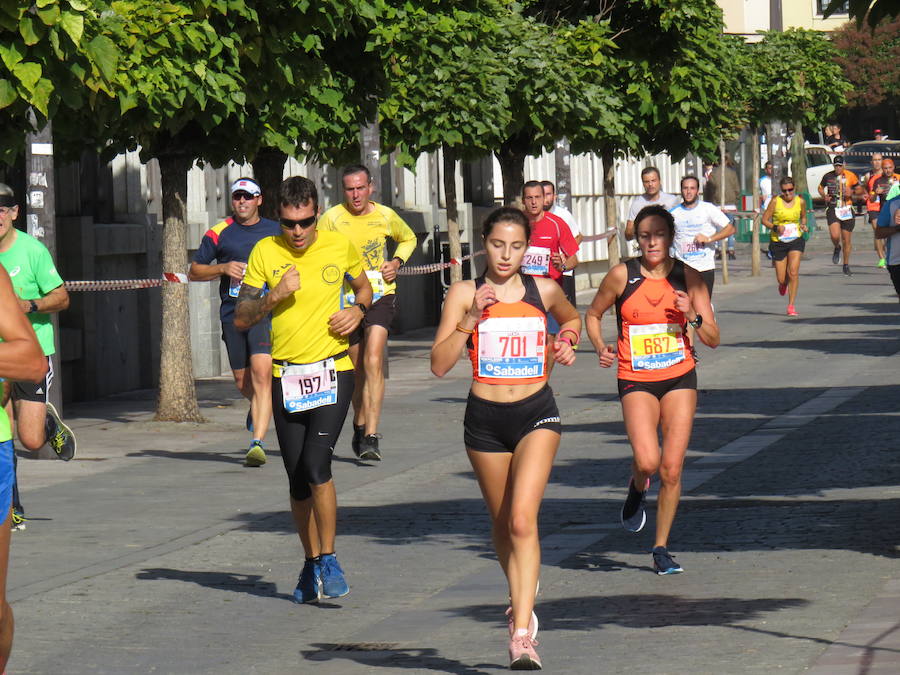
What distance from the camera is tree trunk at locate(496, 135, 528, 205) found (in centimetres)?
2339

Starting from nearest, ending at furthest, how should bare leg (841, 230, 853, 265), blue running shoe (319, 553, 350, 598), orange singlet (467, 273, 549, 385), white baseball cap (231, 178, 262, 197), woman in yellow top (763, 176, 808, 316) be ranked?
orange singlet (467, 273, 549, 385) → blue running shoe (319, 553, 350, 598) → white baseball cap (231, 178, 262, 197) → woman in yellow top (763, 176, 808, 316) → bare leg (841, 230, 853, 265)

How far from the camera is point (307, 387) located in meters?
8.56

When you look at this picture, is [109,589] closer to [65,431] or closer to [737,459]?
[65,431]

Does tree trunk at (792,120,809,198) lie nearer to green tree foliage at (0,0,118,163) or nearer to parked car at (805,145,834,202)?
parked car at (805,145,834,202)

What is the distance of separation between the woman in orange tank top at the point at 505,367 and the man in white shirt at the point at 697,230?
1239 centimetres

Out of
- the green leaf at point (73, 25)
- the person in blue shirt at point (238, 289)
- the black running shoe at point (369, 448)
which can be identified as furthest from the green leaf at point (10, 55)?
the black running shoe at point (369, 448)

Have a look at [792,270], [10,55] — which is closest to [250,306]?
[10,55]

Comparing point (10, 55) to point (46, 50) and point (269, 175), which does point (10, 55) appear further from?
point (269, 175)

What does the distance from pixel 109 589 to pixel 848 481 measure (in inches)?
180

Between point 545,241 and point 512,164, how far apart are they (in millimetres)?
7623

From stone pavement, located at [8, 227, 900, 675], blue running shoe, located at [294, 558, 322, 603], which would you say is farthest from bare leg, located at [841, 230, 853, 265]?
blue running shoe, located at [294, 558, 322, 603]

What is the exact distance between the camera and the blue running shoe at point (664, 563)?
28.2 feet

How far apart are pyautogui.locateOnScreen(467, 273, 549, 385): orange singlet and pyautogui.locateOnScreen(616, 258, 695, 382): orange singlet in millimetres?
1782

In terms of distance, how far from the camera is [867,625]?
7074 millimetres
